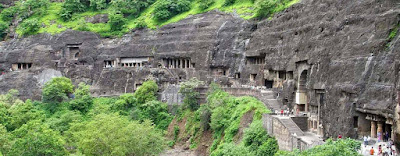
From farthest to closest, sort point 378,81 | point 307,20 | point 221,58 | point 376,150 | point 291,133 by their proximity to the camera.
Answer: point 221,58 < point 307,20 < point 291,133 < point 378,81 < point 376,150

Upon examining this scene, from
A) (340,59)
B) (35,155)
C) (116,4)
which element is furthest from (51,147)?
(116,4)

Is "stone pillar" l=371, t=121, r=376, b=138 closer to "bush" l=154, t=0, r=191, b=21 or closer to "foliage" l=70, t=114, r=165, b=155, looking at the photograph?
"foliage" l=70, t=114, r=165, b=155

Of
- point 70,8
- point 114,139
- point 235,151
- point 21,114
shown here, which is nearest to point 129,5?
point 70,8

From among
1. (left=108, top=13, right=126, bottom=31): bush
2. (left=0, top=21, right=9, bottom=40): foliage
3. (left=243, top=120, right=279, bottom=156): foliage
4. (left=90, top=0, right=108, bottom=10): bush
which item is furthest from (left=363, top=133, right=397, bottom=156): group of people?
(left=0, top=21, right=9, bottom=40): foliage

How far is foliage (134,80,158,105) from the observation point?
59.1m

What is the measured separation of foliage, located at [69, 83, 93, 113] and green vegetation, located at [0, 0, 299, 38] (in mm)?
16201

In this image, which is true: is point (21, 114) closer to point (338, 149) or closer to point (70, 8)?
point (70, 8)

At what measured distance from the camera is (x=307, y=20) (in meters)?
43.8

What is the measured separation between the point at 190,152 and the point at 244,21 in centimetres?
1985

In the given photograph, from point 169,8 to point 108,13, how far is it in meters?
11.9

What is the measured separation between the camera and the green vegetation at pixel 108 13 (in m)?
74.4

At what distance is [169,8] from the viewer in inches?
3059

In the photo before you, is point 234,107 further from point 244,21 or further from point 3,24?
point 3,24

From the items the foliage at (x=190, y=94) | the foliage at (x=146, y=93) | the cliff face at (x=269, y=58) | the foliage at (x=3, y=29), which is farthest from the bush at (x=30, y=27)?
the foliage at (x=190, y=94)
